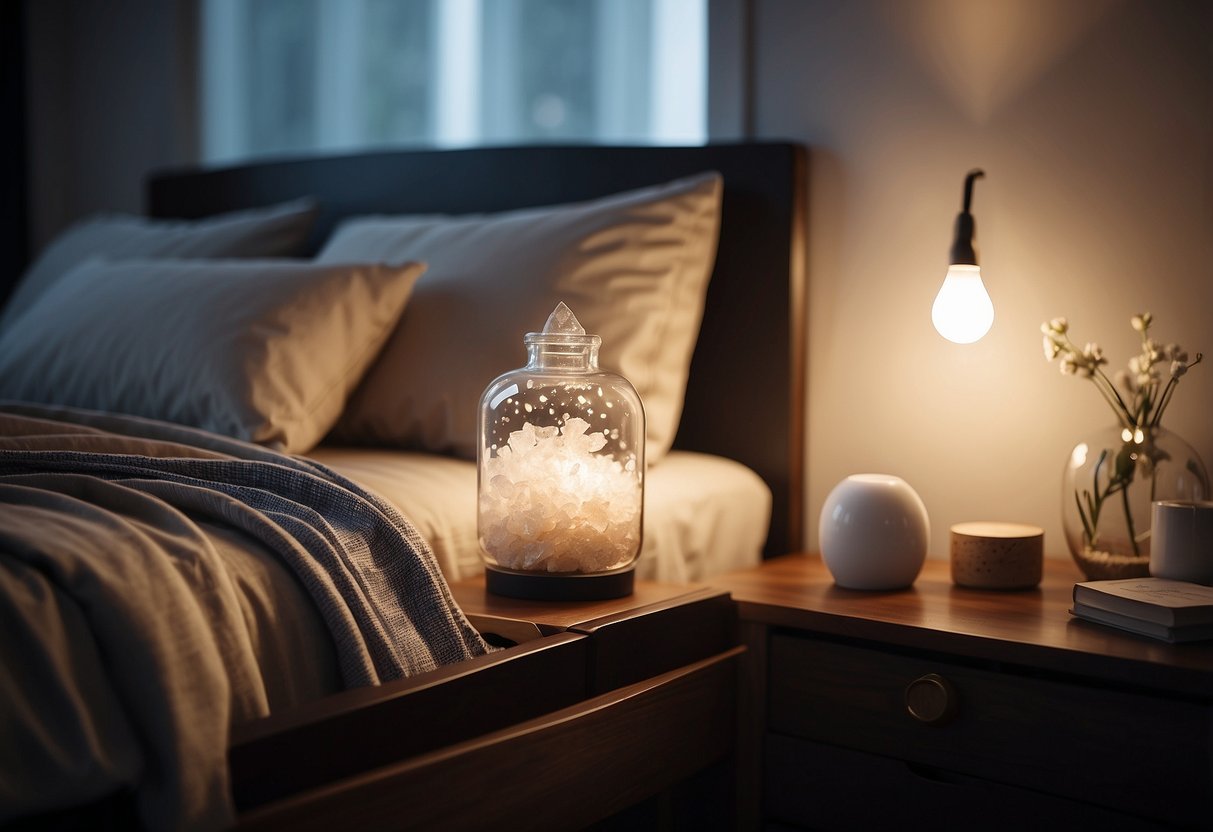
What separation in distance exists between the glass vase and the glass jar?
0.60 meters

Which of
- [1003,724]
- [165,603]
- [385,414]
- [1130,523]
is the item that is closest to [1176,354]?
[1130,523]

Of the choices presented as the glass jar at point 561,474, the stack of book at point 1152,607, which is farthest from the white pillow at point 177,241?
the stack of book at point 1152,607

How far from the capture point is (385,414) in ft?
6.13

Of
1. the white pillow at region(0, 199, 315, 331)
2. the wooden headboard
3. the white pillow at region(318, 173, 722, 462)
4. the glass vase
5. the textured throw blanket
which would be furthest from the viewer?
the white pillow at region(0, 199, 315, 331)

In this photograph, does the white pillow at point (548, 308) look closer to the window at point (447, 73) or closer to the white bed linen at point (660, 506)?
the white bed linen at point (660, 506)

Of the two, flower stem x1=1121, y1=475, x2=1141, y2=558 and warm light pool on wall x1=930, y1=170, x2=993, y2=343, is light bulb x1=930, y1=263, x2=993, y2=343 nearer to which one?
warm light pool on wall x1=930, y1=170, x2=993, y2=343

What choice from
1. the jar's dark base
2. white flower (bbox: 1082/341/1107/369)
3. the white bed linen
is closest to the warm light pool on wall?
white flower (bbox: 1082/341/1107/369)

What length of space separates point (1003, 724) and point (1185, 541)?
12.9 inches

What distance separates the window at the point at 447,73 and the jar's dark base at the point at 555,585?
108cm

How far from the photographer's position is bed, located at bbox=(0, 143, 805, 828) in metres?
1.06

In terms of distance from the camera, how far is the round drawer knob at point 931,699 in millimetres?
1354

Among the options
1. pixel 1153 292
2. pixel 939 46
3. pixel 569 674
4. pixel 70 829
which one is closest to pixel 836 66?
pixel 939 46

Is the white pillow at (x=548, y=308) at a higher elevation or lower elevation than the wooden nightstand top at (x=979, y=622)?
higher

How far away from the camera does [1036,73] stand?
1.80 meters
